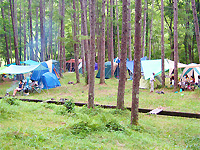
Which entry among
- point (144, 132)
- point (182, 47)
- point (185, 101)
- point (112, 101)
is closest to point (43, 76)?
point (112, 101)

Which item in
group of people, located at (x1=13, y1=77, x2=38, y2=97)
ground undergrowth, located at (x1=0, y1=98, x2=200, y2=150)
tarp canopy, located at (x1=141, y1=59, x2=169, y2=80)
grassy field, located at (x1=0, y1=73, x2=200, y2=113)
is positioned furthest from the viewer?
tarp canopy, located at (x1=141, y1=59, x2=169, y2=80)

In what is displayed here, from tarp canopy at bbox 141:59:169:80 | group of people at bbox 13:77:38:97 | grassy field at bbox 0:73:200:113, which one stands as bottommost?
grassy field at bbox 0:73:200:113

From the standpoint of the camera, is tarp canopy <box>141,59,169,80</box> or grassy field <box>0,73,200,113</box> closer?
grassy field <box>0,73,200,113</box>

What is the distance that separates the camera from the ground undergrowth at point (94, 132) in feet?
15.9

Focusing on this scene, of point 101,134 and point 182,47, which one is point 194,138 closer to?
point 101,134

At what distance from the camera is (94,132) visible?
605 centimetres

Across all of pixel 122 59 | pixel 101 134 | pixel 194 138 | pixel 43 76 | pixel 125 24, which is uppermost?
pixel 125 24

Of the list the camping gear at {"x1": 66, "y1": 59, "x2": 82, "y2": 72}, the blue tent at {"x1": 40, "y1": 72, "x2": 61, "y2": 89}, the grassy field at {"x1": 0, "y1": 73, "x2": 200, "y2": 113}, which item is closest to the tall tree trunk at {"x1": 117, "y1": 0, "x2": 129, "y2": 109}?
the grassy field at {"x1": 0, "y1": 73, "x2": 200, "y2": 113}

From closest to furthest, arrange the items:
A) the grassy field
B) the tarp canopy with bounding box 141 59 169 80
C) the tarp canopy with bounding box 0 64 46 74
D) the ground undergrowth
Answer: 1. the ground undergrowth
2. the grassy field
3. the tarp canopy with bounding box 0 64 46 74
4. the tarp canopy with bounding box 141 59 169 80

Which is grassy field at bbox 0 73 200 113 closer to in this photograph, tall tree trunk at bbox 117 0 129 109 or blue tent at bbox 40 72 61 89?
blue tent at bbox 40 72 61 89

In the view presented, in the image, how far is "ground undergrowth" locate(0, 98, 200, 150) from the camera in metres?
Result: 4.86

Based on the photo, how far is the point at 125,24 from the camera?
8883mm

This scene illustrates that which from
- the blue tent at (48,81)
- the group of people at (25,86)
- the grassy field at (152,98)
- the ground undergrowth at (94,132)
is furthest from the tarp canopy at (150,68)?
the group of people at (25,86)

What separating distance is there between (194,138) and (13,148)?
5.28 m
